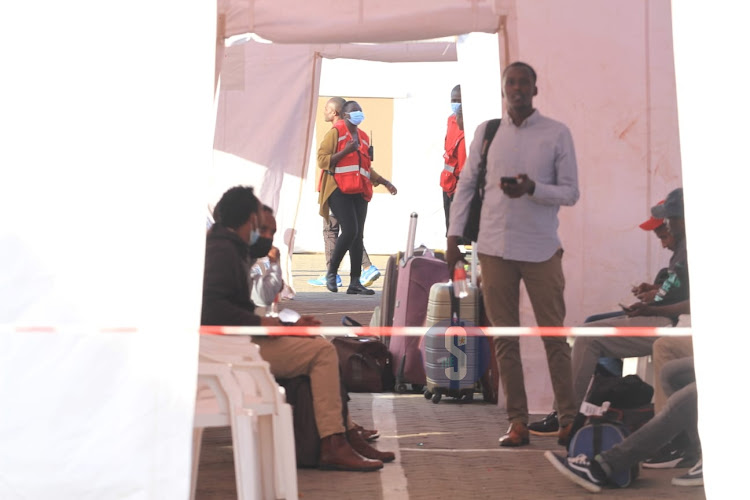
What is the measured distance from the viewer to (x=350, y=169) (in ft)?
35.5

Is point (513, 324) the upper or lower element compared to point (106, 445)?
upper

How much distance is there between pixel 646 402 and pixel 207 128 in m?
2.56

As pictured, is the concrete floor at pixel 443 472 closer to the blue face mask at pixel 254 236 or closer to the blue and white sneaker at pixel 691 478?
the blue and white sneaker at pixel 691 478

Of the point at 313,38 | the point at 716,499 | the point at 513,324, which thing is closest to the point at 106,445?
the point at 716,499

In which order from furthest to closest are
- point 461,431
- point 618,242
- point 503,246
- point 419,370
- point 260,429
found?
Answer: point 419,370 < point 618,242 < point 461,431 < point 503,246 < point 260,429

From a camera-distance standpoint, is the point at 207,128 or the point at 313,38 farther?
the point at 313,38

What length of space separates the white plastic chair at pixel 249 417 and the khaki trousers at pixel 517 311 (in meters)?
1.36

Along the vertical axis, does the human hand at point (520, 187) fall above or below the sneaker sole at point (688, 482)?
above

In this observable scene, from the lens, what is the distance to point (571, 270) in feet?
19.6

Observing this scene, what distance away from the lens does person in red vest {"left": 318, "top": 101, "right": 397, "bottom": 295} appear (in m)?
10.8

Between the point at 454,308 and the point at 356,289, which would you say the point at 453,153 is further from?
the point at 454,308

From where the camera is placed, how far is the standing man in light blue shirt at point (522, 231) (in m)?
5.11

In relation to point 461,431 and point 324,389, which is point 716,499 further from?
point 461,431

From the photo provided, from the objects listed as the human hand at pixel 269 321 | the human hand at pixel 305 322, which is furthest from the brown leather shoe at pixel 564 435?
the human hand at pixel 269 321
